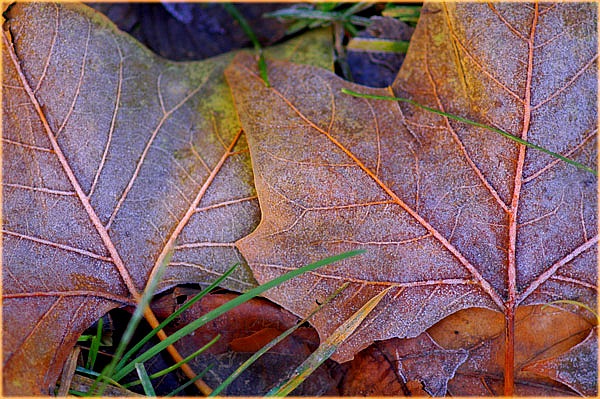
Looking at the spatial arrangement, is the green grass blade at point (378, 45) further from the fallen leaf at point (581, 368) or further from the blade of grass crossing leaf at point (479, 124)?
the fallen leaf at point (581, 368)

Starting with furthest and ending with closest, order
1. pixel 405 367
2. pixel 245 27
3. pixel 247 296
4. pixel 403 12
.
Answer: pixel 245 27 → pixel 403 12 → pixel 405 367 → pixel 247 296

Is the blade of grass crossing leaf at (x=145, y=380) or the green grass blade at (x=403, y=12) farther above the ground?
the green grass blade at (x=403, y=12)

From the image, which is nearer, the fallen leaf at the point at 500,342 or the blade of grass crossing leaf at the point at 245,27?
the fallen leaf at the point at 500,342

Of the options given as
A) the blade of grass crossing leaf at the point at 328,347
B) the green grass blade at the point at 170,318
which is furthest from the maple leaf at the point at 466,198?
the green grass blade at the point at 170,318

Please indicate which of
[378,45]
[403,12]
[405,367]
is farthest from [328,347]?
[403,12]

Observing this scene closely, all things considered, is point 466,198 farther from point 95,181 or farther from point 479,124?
point 95,181
